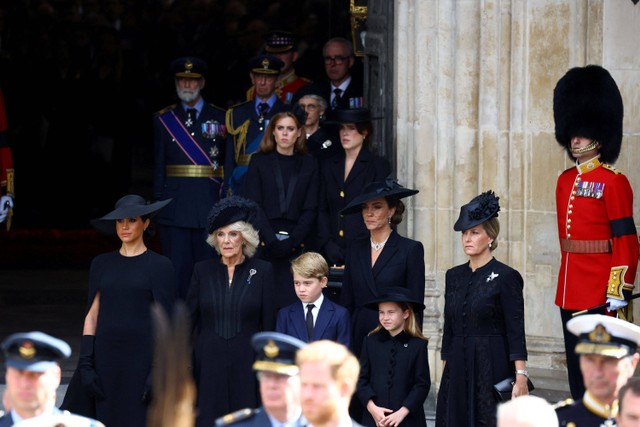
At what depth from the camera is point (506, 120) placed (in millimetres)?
11648

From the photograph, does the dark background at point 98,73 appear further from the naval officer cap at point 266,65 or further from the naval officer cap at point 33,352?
the naval officer cap at point 33,352

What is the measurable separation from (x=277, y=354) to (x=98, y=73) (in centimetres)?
1209

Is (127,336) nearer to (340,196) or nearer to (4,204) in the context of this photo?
(340,196)

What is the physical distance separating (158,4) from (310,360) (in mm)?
13633

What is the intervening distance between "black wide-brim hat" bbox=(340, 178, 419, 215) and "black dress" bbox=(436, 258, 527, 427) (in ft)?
2.44

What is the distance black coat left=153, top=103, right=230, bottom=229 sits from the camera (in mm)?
13078

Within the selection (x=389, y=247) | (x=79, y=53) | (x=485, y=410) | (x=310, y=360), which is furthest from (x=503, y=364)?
(x=79, y=53)

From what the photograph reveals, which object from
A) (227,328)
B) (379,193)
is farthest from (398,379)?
(379,193)

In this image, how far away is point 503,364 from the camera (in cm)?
1011

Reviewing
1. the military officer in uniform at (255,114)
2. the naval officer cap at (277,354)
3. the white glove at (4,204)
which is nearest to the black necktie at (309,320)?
the military officer in uniform at (255,114)

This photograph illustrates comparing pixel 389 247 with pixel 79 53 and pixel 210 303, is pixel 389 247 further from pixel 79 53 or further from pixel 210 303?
pixel 79 53

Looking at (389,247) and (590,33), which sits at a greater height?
(590,33)

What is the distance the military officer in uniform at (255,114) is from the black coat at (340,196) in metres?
0.91

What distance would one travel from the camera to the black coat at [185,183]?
13078 mm
